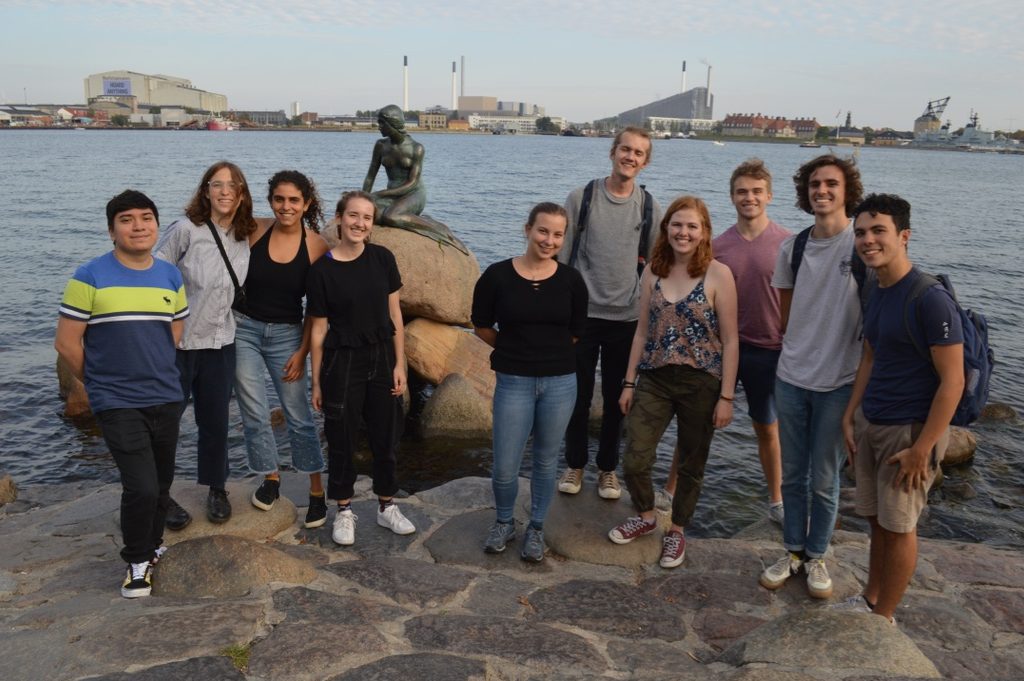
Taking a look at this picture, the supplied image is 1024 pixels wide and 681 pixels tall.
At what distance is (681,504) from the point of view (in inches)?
187

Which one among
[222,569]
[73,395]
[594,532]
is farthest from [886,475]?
[73,395]

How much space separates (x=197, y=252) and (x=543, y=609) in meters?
2.89

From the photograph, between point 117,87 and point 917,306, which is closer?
point 917,306

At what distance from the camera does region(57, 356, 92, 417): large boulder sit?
9.94m

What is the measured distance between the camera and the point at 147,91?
162 m

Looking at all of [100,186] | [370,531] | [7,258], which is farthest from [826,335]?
[100,186]

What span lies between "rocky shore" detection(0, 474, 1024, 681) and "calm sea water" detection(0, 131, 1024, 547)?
2.76 metres

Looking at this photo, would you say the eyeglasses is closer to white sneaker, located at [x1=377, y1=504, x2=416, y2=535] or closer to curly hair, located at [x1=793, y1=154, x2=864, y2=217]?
white sneaker, located at [x1=377, y1=504, x2=416, y2=535]

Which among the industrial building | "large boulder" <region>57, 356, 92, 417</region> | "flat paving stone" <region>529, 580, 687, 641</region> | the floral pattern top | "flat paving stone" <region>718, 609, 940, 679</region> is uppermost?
the industrial building

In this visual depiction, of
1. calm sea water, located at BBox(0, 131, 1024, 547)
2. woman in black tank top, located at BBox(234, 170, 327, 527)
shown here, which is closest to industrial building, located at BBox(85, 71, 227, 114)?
calm sea water, located at BBox(0, 131, 1024, 547)

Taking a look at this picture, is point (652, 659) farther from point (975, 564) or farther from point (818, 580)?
point (975, 564)

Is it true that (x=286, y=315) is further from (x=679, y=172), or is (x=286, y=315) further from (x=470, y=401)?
(x=679, y=172)

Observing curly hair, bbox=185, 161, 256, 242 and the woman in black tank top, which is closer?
curly hair, bbox=185, 161, 256, 242

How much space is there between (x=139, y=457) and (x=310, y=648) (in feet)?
4.83
